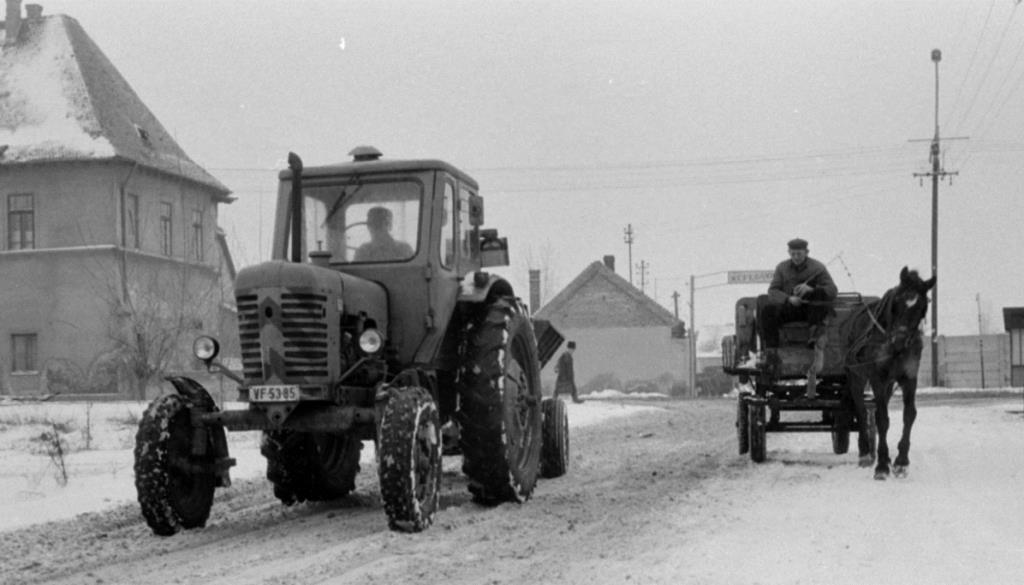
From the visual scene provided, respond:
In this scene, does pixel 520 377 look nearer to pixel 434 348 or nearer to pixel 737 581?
pixel 434 348

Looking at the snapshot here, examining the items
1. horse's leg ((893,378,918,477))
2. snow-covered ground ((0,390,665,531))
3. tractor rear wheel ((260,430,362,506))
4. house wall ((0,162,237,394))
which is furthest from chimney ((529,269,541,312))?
tractor rear wheel ((260,430,362,506))

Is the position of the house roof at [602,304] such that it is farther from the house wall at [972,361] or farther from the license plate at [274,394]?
the license plate at [274,394]

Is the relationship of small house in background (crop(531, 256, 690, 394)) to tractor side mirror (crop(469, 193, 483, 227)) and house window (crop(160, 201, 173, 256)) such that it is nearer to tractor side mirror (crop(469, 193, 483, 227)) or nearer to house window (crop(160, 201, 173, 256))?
house window (crop(160, 201, 173, 256))

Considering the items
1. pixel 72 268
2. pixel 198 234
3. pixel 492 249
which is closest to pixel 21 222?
pixel 72 268

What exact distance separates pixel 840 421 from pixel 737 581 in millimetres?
7541

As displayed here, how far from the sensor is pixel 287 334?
29.2 ft

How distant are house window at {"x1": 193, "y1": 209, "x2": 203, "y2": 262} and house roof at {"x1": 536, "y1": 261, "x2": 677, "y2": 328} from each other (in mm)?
22252

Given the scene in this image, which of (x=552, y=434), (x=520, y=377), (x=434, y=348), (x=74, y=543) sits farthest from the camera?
(x=552, y=434)

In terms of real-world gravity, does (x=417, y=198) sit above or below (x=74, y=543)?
above

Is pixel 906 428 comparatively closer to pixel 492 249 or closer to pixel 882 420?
pixel 882 420

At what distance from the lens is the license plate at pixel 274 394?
877 centimetres

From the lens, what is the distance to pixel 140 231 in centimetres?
4162

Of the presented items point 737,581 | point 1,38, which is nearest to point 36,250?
point 1,38

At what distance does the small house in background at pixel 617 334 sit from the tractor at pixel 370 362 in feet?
164
